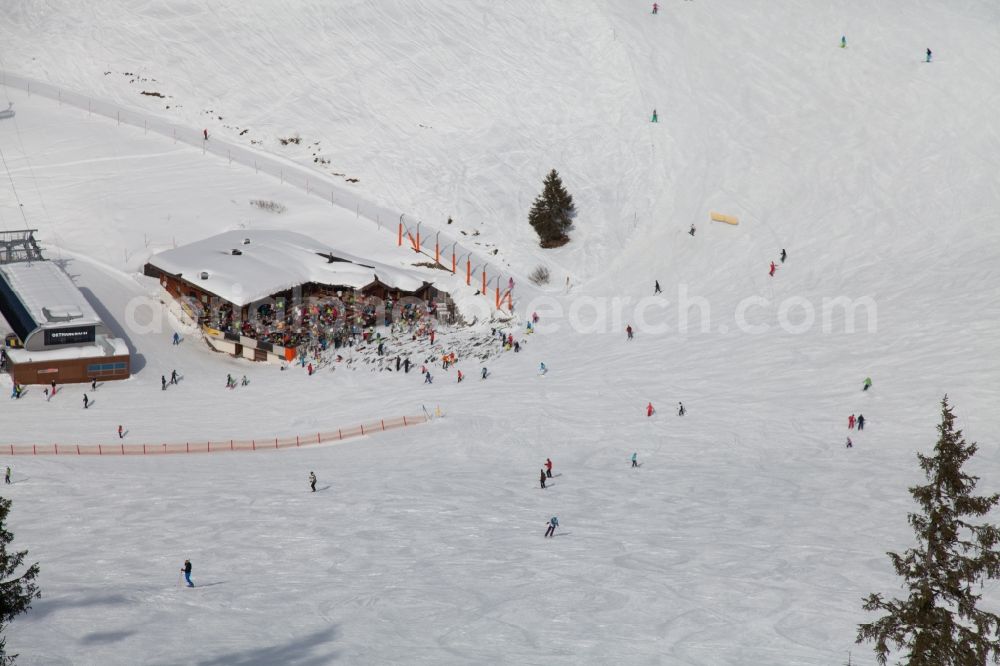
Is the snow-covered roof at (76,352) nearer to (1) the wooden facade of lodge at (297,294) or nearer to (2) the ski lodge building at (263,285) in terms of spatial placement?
(2) the ski lodge building at (263,285)

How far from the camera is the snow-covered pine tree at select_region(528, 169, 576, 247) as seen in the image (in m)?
69.3

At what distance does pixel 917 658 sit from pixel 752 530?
18403 millimetres

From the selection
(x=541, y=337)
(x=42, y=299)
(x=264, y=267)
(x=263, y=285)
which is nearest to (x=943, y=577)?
(x=541, y=337)

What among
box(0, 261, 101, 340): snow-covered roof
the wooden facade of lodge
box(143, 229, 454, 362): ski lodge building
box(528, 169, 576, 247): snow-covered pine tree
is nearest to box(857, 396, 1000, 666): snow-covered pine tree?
box(143, 229, 454, 362): ski lodge building

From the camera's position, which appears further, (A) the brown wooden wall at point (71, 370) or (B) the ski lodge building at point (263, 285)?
(B) the ski lodge building at point (263, 285)

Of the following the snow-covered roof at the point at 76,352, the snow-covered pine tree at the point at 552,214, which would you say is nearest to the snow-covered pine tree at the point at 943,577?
the snow-covered roof at the point at 76,352

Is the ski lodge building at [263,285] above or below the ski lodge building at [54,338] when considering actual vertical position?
above

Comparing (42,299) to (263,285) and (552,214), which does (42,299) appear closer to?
(263,285)

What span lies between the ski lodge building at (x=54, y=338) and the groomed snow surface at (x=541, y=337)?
1649 mm

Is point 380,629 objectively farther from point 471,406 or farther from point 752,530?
point 471,406

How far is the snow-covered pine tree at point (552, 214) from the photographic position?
2729 inches

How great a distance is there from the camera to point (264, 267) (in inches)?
2435

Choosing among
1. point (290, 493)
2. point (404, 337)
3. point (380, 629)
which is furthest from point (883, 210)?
point (380, 629)

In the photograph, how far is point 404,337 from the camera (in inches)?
2350
